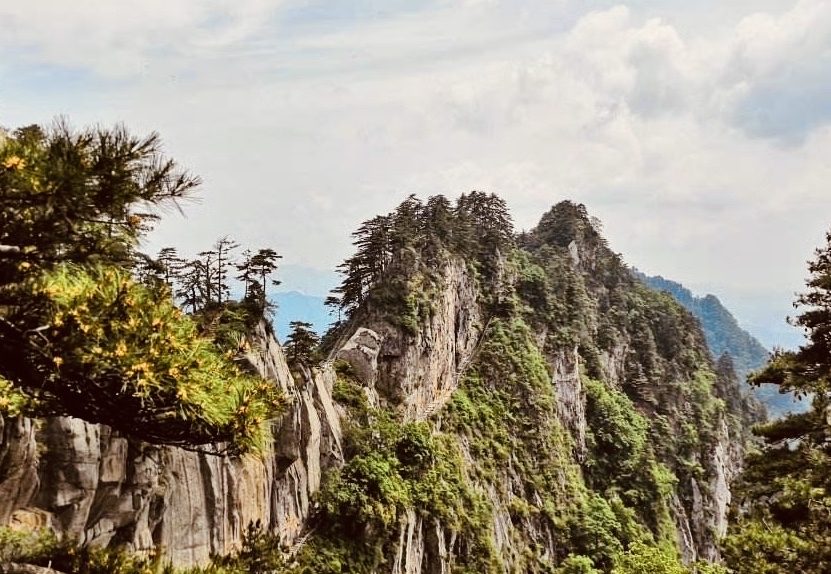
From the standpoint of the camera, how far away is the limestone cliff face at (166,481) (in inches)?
463

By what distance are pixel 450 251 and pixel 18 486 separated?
118 ft

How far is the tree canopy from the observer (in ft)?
15.9

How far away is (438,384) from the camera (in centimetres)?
3994

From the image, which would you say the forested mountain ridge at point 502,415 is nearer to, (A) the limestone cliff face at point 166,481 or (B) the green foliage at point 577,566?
(B) the green foliage at point 577,566

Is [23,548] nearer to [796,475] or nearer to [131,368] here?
[131,368]

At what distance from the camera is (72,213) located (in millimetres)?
5047

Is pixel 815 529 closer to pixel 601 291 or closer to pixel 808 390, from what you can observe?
pixel 808 390

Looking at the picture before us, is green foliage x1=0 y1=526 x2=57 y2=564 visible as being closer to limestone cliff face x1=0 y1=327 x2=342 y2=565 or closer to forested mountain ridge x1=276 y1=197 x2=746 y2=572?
limestone cliff face x1=0 y1=327 x2=342 y2=565

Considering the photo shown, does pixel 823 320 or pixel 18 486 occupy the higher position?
pixel 823 320

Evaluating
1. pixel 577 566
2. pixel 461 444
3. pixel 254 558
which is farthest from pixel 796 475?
pixel 577 566

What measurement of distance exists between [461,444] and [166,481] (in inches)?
931

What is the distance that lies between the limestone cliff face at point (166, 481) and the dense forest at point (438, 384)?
1.19 meters

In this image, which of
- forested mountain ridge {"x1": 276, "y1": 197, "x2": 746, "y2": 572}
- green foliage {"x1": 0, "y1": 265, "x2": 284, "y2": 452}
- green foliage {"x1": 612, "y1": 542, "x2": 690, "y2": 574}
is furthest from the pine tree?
green foliage {"x1": 0, "y1": 265, "x2": 284, "y2": 452}

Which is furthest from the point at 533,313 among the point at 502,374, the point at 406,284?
the point at 406,284
